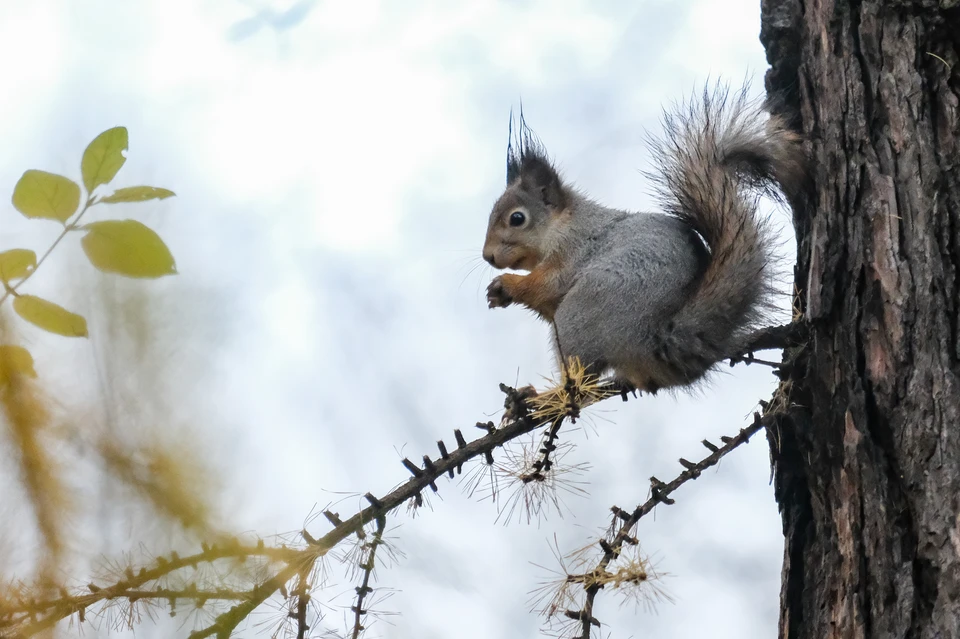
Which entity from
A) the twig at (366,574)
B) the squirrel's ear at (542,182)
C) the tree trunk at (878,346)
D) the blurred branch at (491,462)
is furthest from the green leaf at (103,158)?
the squirrel's ear at (542,182)

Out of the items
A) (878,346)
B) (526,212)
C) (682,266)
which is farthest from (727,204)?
(526,212)

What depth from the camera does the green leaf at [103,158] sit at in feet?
1.63

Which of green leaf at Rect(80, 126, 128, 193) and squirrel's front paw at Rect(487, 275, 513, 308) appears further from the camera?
squirrel's front paw at Rect(487, 275, 513, 308)

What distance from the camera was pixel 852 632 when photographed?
1253 millimetres

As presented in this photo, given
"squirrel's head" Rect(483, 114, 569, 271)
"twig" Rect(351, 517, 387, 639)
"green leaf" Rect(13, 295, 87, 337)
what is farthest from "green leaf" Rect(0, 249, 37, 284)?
"squirrel's head" Rect(483, 114, 569, 271)

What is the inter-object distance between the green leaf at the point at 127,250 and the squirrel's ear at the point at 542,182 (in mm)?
1878

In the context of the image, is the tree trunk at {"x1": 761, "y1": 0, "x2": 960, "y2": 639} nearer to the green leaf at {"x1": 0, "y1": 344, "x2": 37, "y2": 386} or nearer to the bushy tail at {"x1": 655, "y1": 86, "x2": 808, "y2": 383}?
the bushy tail at {"x1": 655, "y1": 86, "x2": 808, "y2": 383}

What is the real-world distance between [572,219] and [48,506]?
6.30 ft

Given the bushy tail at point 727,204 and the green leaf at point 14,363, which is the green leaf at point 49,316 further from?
the bushy tail at point 727,204

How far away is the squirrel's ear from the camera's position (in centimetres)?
231

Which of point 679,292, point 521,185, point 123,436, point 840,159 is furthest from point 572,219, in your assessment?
point 123,436

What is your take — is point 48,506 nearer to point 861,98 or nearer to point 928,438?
point 928,438

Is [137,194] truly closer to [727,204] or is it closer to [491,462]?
[491,462]

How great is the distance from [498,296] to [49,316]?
1648 mm
